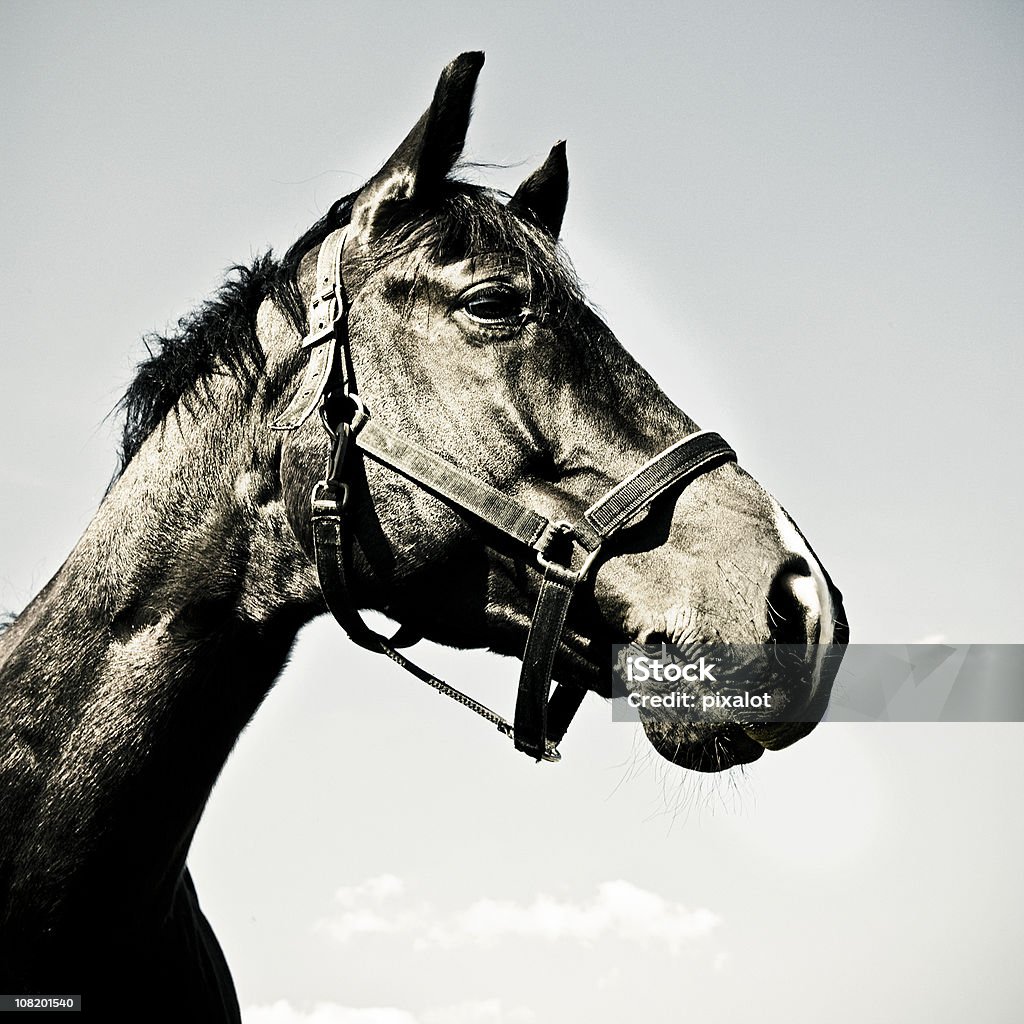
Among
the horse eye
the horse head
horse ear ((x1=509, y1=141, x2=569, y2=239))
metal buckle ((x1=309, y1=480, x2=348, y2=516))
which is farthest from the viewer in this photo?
horse ear ((x1=509, y1=141, x2=569, y2=239))

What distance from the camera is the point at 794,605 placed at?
123 inches

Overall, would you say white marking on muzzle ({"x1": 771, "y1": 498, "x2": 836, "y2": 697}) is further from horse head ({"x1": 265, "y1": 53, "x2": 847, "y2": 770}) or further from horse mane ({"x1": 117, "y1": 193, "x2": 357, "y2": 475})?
horse mane ({"x1": 117, "y1": 193, "x2": 357, "y2": 475})

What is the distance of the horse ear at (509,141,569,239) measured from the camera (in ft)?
15.0

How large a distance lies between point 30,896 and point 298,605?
1339 mm

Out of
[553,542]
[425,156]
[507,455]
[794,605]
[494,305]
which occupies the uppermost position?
[425,156]

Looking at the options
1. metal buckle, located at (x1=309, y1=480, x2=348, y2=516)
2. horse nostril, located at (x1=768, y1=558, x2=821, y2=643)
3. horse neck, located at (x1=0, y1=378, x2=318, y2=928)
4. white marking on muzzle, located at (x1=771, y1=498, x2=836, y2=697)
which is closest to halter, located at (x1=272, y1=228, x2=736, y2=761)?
metal buckle, located at (x1=309, y1=480, x2=348, y2=516)

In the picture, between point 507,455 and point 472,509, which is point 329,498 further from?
point 507,455

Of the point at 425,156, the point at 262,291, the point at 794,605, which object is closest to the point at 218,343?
the point at 262,291

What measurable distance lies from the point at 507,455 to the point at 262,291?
141 cm

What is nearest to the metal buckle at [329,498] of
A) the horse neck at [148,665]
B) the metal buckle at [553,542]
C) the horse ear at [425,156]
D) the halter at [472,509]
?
the halter at [472,509]

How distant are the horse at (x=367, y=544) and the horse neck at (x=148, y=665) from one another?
0.01 m

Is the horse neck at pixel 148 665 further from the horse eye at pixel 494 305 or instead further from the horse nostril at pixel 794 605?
the horse nostril at pixel 794 605

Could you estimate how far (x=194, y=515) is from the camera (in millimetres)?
3861

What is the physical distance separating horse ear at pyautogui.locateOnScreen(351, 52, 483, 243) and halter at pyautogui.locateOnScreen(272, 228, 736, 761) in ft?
1.00
